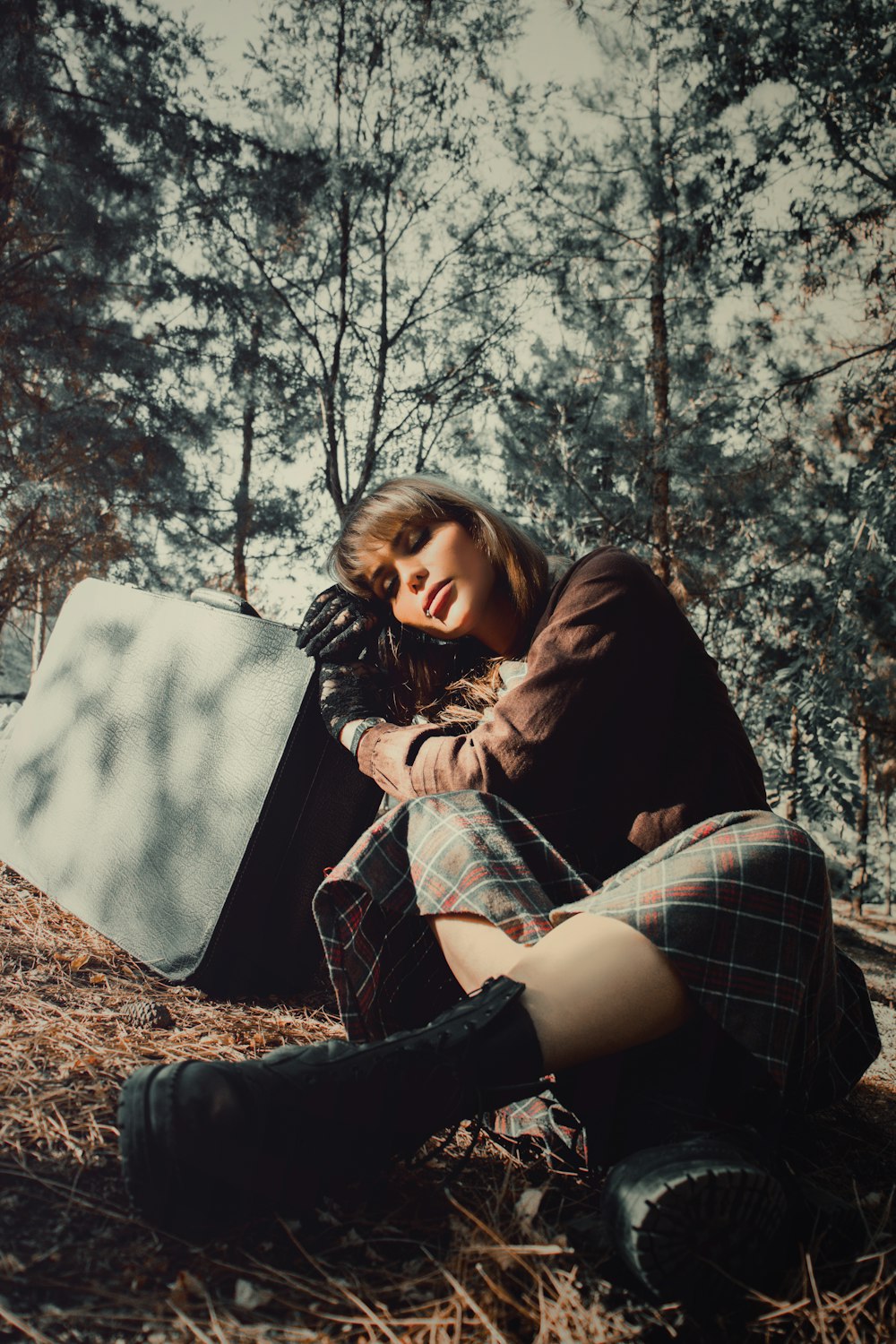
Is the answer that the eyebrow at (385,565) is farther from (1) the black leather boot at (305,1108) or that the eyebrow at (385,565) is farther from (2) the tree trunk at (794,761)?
(2) the tree trunk at (794,761)

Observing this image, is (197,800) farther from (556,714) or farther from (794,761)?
(794,761)

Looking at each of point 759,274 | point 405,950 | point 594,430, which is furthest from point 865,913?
point 405,950

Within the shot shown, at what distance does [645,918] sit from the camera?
0.90 m

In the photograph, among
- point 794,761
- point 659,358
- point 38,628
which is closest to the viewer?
point 794,761

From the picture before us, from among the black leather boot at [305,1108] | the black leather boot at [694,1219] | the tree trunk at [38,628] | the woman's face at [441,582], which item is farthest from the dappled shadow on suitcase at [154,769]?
the tree trunk at [38,628]

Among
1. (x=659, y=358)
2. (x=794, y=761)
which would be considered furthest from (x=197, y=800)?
(x=659, y=358)

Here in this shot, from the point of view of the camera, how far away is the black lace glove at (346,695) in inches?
56.9

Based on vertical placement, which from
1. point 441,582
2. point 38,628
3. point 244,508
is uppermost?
point 244,508

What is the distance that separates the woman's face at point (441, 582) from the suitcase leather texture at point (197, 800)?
246mm

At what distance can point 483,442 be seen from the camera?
22.7 feet

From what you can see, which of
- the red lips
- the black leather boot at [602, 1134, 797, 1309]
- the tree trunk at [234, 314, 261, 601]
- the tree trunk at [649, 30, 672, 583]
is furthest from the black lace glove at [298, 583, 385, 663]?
the tree trunk at [234, 314, 261, 601]

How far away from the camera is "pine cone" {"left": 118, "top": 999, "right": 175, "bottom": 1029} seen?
128 centimetres

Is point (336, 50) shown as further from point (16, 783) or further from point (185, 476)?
point (16, 783)

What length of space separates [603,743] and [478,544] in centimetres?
55
